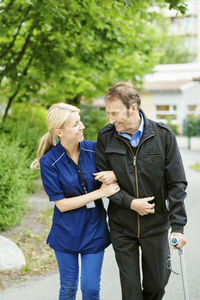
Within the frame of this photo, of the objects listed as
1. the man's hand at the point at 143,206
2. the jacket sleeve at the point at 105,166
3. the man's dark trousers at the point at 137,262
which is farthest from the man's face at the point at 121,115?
the man's dark trousers at the point at 137,262

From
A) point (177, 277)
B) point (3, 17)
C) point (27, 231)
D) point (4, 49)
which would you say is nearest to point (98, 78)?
point (4, 49)

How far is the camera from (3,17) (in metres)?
7.90

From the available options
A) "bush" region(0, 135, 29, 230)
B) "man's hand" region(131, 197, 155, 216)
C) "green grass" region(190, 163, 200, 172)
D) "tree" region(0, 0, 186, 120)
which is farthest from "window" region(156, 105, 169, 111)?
"man's hand" region(131, 197, 155, 216)

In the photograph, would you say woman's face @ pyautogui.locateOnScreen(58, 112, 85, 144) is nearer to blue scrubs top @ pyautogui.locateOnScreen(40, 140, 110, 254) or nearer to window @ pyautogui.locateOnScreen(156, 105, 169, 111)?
blue scrubs top @ pyautogui.locateOnScreen(40, 140, 110, 254)

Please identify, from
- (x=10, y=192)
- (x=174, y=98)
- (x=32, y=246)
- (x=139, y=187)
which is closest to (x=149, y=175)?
(x=139, y=187)

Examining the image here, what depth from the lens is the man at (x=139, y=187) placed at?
9.02 feet

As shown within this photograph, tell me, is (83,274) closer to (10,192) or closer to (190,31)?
(10,192)

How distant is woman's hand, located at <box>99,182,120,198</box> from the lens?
2797 millimetres

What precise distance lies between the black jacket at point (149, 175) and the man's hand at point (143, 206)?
41mm

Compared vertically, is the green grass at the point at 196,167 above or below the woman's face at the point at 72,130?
below

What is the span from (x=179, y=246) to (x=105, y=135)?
3.00 feet

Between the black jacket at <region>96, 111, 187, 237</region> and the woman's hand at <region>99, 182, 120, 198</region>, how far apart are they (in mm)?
31

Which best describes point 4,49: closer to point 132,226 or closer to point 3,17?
point 3,17

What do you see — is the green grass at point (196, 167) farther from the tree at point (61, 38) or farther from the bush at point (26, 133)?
the bush at point (26, 133)
